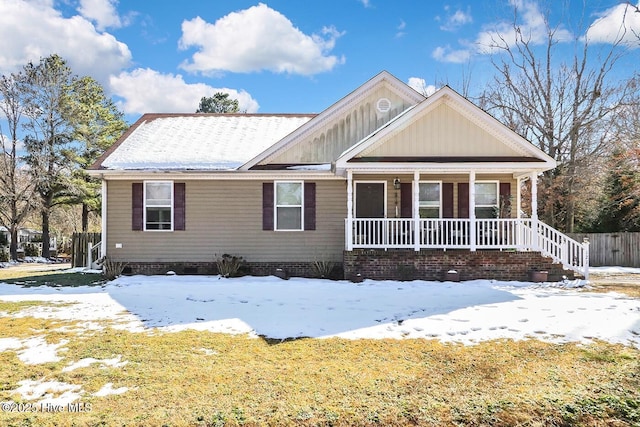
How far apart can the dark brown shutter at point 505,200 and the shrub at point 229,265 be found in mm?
8271

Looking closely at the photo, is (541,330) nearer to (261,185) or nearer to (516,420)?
(516,420)

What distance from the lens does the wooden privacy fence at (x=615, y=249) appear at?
1723cm

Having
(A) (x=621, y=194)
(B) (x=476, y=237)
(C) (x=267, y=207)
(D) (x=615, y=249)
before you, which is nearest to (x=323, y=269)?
(C) (x=267, y=207)

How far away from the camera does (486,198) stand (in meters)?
Result: 13.3

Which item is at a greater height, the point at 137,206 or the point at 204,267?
the point at 137,206

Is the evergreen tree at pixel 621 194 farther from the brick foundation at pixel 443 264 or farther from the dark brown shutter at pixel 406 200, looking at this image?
the dark brown shutter at pixel 406 200

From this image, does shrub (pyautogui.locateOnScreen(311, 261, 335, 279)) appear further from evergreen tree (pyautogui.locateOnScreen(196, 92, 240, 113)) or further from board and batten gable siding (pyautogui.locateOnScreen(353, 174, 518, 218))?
evergreen tree (pyautogui.locateOnScreen(196, 92, 240, 113))

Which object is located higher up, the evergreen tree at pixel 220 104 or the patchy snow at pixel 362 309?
the evergreen tree at pixel 220 104

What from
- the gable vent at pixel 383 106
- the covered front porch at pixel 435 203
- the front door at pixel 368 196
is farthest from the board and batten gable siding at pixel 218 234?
the gable vent at pixel 383 106

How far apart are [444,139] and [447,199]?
234cm

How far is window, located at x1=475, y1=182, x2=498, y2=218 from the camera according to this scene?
13.1 metres

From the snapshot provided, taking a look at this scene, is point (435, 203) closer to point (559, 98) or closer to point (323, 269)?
point (323, 269)

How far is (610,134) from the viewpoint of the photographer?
2066 centimetres

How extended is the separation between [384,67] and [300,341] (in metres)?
10.7
